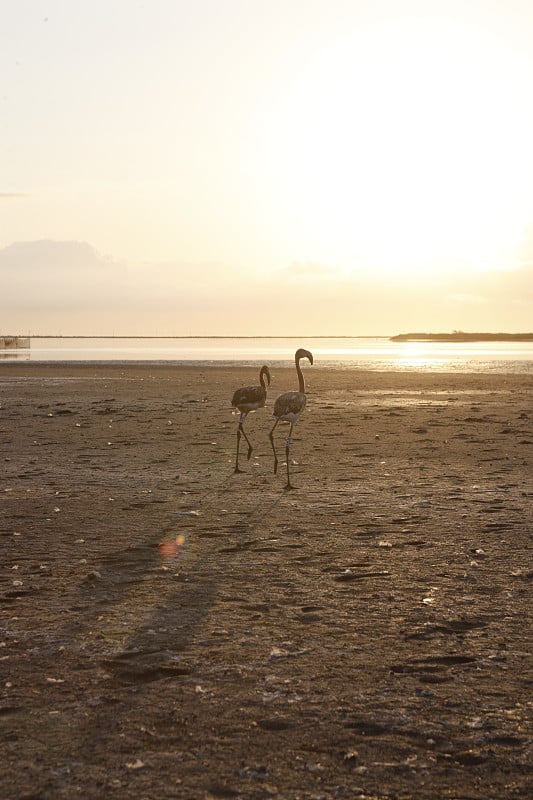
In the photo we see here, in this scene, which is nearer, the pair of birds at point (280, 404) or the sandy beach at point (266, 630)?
the sandy beach at point (266, 630)

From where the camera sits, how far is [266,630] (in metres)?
7.84

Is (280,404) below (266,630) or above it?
above

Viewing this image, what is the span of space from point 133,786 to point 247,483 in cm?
1129

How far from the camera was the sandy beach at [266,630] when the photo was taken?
539 cm

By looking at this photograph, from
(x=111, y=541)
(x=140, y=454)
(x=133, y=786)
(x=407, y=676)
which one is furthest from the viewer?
(x=140, y=454)

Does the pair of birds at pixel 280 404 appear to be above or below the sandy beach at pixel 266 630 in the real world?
above

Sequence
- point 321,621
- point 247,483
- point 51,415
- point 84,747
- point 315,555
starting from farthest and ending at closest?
point 51,415 < point 247,483 < point 315,555 < point 321,621 < point 84,747

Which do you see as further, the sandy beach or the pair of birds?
the pair of birds

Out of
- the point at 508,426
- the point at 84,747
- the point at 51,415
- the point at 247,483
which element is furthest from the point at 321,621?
the point at 51,415

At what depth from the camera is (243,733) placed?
5781 mm

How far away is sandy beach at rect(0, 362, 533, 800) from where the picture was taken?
5387mm

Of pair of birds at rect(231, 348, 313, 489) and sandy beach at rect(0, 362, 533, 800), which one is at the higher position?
pair of birds at rect(231, 348, 313, 489)

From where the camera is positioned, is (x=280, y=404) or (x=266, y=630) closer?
(x=266, y=630)

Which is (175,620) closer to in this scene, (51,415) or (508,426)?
(508,426)
